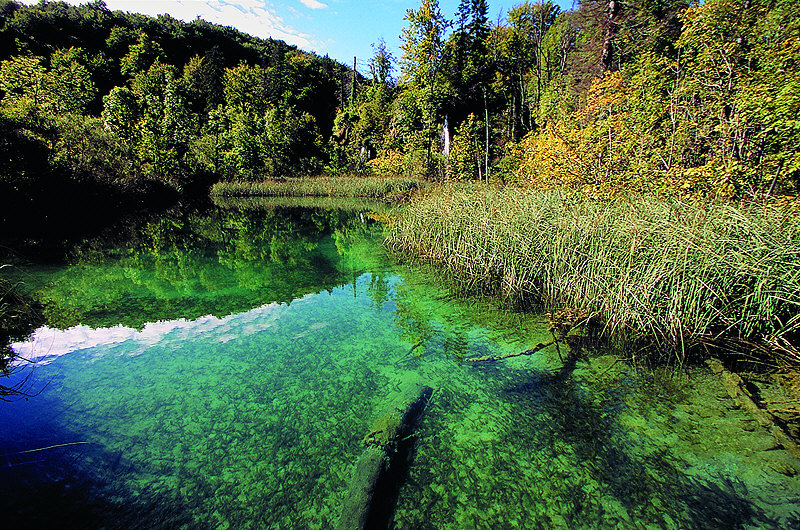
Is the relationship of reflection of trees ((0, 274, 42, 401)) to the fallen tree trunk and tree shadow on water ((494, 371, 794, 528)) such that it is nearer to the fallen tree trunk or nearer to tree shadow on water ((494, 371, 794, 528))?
the fallen tree trunk

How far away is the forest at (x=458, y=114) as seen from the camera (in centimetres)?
395

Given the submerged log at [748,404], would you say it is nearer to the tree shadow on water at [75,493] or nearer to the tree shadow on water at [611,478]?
the tree shadow on water at [611,478]

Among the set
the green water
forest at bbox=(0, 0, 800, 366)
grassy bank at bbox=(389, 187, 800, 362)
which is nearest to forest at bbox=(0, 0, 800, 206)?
forest at bbox=(0, 0, 800, 366)

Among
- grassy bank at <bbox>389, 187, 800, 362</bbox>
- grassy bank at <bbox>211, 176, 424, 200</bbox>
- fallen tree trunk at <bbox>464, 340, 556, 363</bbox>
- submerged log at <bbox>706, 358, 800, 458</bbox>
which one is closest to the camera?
submerged log at <bbox>706, 358, 800, 458</bbox>

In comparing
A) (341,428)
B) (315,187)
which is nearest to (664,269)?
(341,428)

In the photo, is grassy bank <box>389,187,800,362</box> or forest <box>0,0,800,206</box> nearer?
grassy bank <box>389,187,800,362</box>

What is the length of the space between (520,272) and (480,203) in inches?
65.4

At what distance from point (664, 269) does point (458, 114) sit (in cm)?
1509

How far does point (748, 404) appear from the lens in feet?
7.29

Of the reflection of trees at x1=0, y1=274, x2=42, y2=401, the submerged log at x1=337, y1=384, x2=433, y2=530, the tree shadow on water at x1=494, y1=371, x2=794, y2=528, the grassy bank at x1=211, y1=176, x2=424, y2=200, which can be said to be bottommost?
the tree shadow on water at x1=494, y1=371, x2=794, y2=528

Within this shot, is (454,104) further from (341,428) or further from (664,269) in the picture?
(341,428)

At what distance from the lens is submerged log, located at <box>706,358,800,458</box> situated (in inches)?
75.9

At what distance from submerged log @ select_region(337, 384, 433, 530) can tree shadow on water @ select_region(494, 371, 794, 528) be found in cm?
61

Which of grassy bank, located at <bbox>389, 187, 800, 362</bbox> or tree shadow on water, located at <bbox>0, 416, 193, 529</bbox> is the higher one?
grassy bank, located at <bbox>389, 187, 800, 362</bbox>
